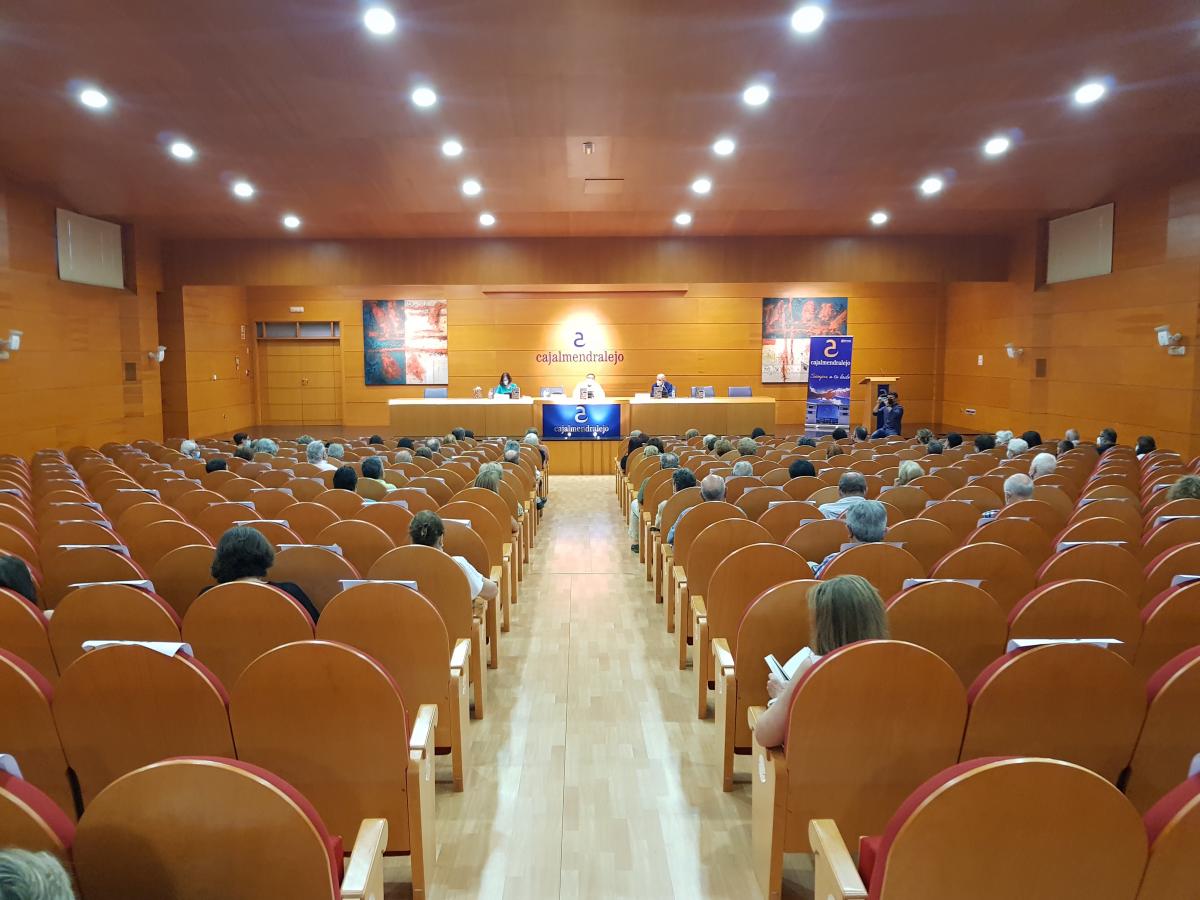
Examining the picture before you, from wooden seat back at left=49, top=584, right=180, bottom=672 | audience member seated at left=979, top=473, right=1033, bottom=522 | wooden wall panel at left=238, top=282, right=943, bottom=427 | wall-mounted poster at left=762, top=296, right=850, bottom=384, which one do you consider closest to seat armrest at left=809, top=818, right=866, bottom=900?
wooden seat back at left=49, top=584, right=180, bottom=672

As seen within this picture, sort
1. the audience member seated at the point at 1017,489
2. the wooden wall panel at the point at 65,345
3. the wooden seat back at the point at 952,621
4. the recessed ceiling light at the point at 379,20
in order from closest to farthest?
the wooden seat back at the point at 952,621 < the audience member seated at the point at 1017,489 < the recessed ceiling light at the point at 379,20 < the wooden wall panel at the point at 65,345

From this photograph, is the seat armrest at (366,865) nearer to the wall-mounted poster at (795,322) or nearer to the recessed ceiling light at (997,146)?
the recessed ceiling light at (997,146)

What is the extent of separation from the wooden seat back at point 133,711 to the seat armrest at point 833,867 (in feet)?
5.49

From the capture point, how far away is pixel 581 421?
47.3 ft

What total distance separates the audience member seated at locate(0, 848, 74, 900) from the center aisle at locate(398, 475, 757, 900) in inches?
75.7

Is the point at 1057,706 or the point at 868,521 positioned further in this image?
the point at 868,521

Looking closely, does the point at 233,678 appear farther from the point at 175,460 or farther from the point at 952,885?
the point at 175,460

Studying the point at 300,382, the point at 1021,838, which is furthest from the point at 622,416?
the point at 1021,838

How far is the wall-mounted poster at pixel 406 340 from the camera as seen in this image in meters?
19.7

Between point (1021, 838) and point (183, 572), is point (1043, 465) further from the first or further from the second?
point (183, 572)

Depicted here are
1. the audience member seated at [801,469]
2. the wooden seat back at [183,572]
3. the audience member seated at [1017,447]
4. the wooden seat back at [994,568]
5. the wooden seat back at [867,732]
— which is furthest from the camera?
the audience member seated at [1017,447]

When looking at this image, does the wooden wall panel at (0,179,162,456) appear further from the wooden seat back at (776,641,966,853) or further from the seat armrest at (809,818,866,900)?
the seat armrest at (809,818,866,900)

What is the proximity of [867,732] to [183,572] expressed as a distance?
129 inches

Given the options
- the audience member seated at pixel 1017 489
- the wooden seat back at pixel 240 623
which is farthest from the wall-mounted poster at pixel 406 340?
the wooden seat back at pixel 240 623
